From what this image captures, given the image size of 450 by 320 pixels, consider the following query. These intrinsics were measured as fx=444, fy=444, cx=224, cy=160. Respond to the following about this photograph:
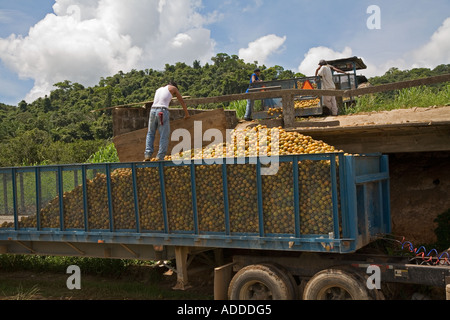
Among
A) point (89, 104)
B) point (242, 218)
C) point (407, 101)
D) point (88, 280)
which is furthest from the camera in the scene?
point (89, 104)

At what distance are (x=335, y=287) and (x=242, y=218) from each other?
142cm

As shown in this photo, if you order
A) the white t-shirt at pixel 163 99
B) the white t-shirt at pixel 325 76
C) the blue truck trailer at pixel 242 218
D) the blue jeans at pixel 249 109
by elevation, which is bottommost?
the blue truck trailer at pixel 242 218

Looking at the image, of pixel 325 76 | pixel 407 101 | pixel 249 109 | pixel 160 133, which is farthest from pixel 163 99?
pixel 407 101

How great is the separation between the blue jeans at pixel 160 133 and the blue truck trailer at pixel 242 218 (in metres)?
1.21

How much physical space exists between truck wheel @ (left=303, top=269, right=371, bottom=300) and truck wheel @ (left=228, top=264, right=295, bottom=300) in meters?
0.28

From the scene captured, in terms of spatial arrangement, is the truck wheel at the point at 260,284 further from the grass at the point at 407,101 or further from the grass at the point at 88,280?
the grass at the point at 407,101

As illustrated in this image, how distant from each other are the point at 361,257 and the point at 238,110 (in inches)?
388

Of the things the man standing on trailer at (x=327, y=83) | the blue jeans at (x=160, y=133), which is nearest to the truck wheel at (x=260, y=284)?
the blue jeans at (x=160, y=133)

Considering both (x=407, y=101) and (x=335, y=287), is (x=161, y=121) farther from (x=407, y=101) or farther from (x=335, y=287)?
(x=407, y=101)

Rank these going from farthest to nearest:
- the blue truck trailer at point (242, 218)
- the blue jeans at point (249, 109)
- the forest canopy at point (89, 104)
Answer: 1. the forest canopy at point (89, 104)
2. the blue jeans at point (249, 109)
3. the blue truck trailer at point (242, 218)

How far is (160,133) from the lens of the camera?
8008 millimetres

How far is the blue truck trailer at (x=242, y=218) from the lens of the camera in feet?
17.2

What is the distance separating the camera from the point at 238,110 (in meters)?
14.9

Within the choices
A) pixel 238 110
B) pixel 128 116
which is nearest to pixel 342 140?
pixel 128 116
